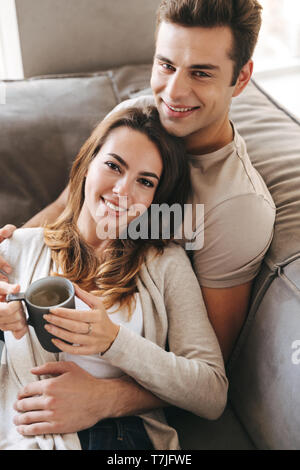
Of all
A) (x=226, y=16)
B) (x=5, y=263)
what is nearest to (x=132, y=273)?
(x=5, y=263)

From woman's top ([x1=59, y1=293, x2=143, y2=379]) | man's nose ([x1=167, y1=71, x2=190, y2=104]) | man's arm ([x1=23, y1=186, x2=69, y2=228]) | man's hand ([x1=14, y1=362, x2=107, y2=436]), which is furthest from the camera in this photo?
man's arm ([x1=23, y1=186, x2=69, y2=228])

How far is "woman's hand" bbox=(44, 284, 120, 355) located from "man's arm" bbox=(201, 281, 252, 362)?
0.98 ft

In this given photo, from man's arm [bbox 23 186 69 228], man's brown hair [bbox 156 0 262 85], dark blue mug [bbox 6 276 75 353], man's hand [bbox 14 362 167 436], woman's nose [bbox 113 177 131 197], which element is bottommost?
man's hand [bbox 14 362 167 436]

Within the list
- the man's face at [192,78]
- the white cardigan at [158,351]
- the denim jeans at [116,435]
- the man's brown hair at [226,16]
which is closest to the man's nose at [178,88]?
the man's face at [192,78]

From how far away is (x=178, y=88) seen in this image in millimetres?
1233

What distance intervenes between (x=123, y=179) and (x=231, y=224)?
29 centimetres

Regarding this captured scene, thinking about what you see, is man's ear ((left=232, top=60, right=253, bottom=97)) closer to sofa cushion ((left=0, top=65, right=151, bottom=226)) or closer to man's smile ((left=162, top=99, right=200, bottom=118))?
man's smile ((left=162, top=99, right=200, bottom=118))

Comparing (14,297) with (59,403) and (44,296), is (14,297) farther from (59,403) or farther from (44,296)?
(59,403)

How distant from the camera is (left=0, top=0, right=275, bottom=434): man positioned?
3.70 feet

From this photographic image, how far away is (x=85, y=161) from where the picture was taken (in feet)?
4.29

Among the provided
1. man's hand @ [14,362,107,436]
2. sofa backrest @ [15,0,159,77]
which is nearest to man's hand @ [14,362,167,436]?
man's hand @ [14,362,107,436]

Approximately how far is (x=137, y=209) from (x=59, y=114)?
22.5 inches

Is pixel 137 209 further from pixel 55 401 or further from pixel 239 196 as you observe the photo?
pixel 55 401
